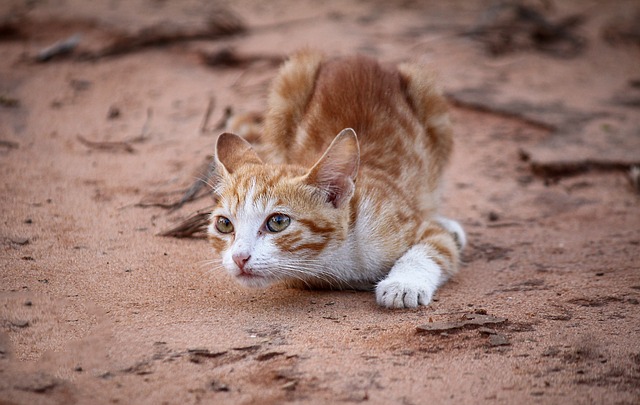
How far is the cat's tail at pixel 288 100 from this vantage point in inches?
195

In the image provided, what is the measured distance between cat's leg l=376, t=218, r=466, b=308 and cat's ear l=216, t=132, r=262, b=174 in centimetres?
101

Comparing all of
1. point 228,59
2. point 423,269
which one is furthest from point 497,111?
point 423,269

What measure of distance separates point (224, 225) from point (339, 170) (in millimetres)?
661

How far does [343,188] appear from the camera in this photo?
147 inches

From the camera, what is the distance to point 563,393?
2627 millimetres

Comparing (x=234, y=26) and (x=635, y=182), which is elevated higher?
(x=234, y=26)

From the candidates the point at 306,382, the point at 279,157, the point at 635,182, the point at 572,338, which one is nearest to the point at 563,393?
the point at 572,338

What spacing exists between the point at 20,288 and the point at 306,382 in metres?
1.56

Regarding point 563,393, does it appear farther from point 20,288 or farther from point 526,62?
point 526,62

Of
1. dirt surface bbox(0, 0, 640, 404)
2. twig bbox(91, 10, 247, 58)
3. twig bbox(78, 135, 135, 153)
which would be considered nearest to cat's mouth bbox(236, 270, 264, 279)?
dirt surface bbox(0, 0, 640, 404)

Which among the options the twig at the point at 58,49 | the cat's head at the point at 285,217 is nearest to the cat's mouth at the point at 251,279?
the cat's head at the point at 285,217

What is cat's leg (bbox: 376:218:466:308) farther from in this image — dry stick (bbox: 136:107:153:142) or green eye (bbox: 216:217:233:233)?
dry stick (bbox: 136:107:153:142)

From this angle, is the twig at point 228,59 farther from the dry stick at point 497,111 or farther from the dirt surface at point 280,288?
the dry stick at point 497,111

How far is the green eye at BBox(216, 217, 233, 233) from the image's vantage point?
12.1ft
